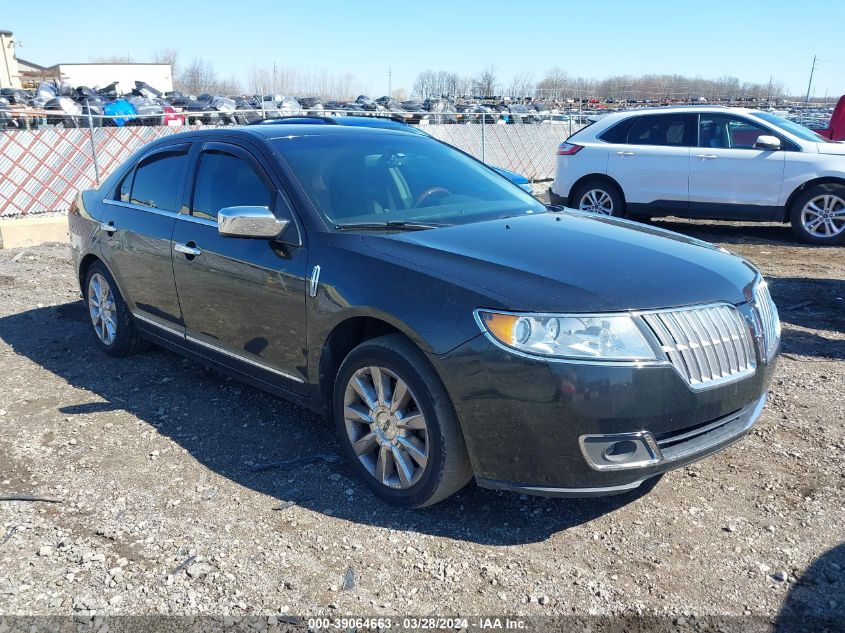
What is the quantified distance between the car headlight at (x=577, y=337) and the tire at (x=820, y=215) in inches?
308

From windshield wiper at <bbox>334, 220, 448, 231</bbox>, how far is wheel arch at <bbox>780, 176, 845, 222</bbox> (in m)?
7.43

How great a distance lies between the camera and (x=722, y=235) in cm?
1026

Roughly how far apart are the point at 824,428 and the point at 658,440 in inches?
72.4

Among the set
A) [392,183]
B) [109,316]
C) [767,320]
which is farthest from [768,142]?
[109,316]

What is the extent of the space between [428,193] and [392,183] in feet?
0.69

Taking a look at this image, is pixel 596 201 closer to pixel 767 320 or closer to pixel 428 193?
pixel 428 193

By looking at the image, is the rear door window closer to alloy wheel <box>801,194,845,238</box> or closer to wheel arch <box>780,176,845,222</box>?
wheel arch <box>780,176,845,222</box>

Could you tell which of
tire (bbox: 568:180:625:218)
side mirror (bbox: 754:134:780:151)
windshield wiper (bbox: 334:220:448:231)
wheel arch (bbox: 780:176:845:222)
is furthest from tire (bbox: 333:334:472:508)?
wheel arch (bbox: 780:176:845:222)

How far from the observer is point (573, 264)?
3074 mm

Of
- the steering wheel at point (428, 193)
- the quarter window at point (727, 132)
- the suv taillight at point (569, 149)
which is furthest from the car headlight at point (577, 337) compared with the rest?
the suv taillight at point (569, 149)

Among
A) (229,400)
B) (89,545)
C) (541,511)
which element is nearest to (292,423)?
(229,400)

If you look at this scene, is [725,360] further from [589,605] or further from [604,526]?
[589,605]

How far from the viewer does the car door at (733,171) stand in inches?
365

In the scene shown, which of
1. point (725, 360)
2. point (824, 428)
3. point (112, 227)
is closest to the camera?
point (725, 360)
